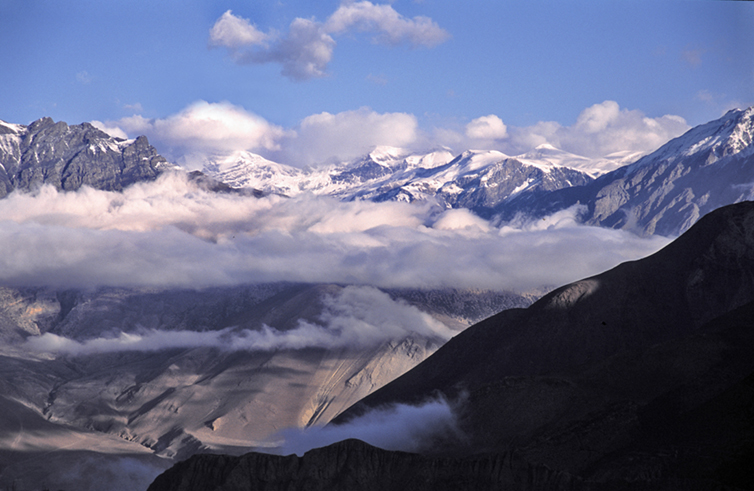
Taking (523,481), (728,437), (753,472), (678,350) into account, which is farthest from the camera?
(678,350)

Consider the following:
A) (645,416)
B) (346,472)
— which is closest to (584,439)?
(645,416)

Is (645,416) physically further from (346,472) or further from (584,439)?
(346,472)

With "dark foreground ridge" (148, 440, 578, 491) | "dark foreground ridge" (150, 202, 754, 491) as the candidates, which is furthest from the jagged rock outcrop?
"dark foreground ridge" (148, 440, 578, 491)

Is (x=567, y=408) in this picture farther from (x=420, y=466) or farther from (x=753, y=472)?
(x=753, y=472)

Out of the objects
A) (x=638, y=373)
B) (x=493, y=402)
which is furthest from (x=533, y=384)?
(x=638, y=373)

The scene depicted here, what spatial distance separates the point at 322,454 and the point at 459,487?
34.0m

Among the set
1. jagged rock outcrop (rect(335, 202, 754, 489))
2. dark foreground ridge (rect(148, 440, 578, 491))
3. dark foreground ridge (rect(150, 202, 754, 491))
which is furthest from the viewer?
dark foreground ridge (rect(148, 440, 578, 491))

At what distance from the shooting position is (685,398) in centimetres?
17825

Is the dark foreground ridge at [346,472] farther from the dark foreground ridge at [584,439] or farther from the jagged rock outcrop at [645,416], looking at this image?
the jagged rock outcrop at [645,416]

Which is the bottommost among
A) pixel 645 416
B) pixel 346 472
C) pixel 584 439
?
pixel 346 472

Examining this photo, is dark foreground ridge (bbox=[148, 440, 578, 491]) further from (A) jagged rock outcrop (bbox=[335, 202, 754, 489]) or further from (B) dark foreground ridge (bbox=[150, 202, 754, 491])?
(A) jagged rock outcrop (bbox=[335, 202, 754, 489])

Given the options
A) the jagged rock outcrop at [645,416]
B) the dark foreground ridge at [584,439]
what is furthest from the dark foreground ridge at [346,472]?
the jagged rock outcrop at [645,416]

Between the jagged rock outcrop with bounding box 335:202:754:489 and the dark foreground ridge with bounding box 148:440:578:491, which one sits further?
the dark foreground ridge with bounding box 148:440:578:491

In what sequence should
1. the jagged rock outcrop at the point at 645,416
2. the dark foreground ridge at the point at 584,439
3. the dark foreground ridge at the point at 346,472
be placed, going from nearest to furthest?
the jagged rock outcrop at the point at 645,416
the dark foreground ridge at the point at 584,439
the dark foreground ridge at the point at 346,472
